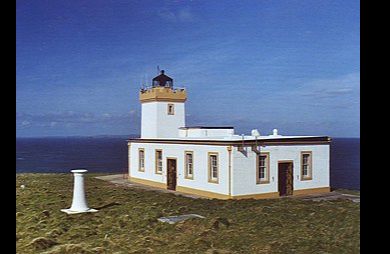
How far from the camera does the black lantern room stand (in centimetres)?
374

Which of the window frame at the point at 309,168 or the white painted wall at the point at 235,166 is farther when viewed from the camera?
the window frame at the point at 309,168

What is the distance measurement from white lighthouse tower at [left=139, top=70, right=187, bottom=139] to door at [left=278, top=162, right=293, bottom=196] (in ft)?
3.15

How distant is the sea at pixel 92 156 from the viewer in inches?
144

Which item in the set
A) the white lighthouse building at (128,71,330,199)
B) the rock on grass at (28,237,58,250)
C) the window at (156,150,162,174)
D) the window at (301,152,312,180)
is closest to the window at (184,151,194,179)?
the white lighthouse building at (128,71,330,199)

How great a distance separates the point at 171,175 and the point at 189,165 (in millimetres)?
192

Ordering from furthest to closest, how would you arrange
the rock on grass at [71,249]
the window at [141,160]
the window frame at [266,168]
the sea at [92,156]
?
1. the window at [141,160]
2. the window frame at [266,168]
3. the sea at [92,156]
4. the rock on grass at [71,249]

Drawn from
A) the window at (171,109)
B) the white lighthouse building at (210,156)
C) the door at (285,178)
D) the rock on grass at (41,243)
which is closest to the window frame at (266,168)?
the white lighthouse building at (210,156)

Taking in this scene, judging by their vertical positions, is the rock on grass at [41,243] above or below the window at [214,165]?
below

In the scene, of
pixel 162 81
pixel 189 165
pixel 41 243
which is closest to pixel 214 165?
pixel 189 165

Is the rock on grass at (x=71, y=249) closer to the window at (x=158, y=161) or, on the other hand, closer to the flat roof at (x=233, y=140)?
the window at (x=158, y=161)

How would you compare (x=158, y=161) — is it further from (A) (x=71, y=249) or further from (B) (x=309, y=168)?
(B) (x=309, y=168)

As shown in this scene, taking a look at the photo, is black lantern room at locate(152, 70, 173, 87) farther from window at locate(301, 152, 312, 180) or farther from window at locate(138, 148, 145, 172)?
window at locate(301, 152, 312, 180)
